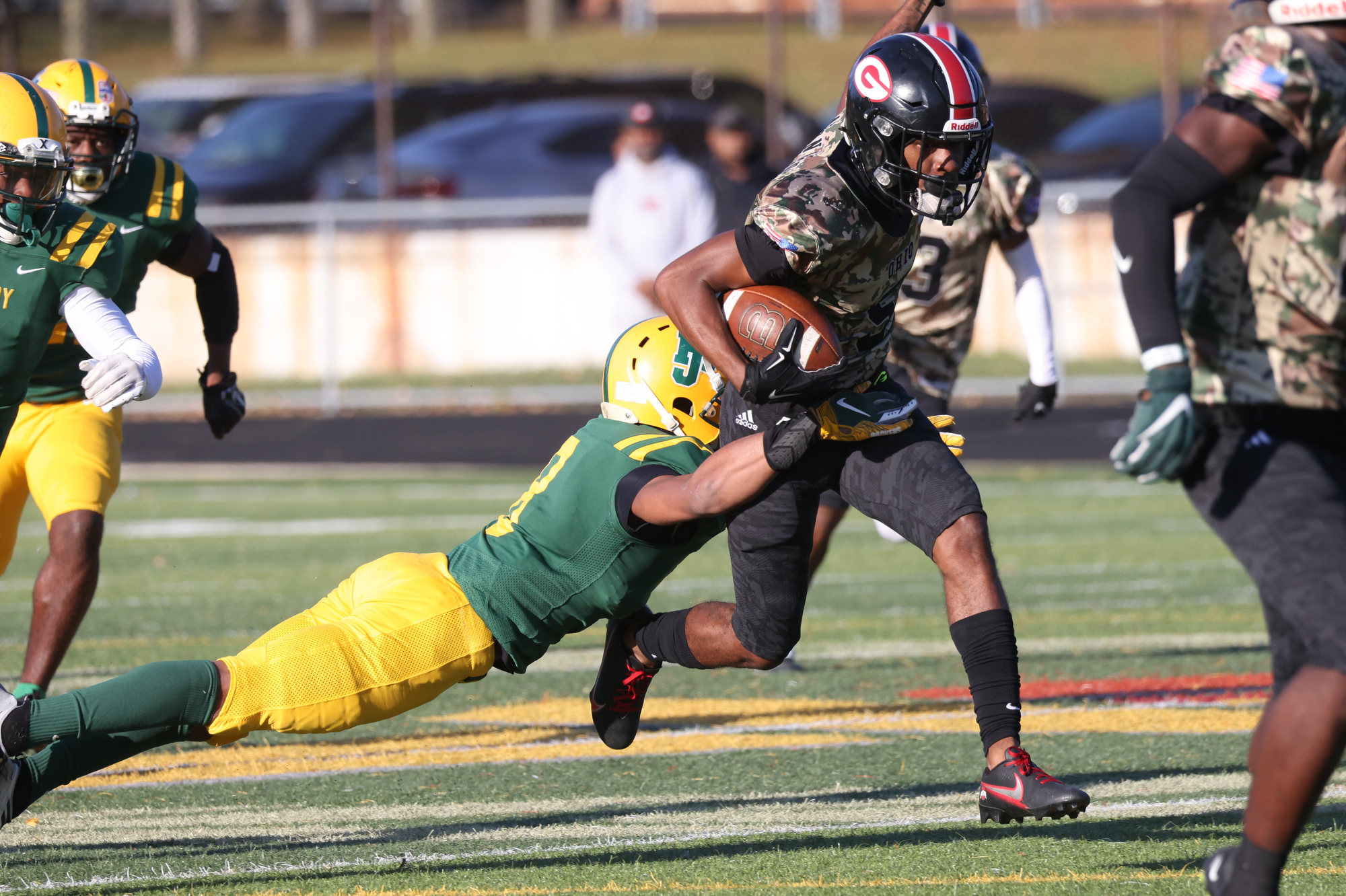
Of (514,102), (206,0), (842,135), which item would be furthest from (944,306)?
(206,0)

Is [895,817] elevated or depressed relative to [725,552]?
elevated

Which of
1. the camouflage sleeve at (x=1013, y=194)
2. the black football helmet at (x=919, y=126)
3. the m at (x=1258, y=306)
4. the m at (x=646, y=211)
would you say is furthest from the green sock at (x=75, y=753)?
the m at (x=646, y=211)

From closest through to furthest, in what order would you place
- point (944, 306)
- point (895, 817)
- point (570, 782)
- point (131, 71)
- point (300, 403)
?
1. point (895, 817)
2. point (570, 782)
3. point (944, 306)
4. point (300, 403)
5. point (131, 71)

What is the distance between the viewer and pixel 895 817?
14.8 feet

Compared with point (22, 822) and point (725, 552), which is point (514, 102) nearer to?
point (725, 552)

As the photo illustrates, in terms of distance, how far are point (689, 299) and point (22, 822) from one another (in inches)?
83.3

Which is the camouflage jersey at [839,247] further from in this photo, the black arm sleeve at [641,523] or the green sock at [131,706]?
the green sock at [131,706]

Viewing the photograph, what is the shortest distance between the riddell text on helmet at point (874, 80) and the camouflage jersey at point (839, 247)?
14 cm

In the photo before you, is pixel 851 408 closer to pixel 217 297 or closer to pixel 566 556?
pixel 566 556

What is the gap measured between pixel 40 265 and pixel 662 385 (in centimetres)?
145

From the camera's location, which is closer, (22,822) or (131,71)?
(22,822)

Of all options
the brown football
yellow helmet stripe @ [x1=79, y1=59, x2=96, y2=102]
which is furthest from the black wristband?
yellow helmet stripe @ [x1=79, y1=59, x2=96, y2=102]

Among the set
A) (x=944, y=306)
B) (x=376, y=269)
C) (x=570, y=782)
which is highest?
(x=944, y=306)

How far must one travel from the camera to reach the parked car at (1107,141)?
1777 cm
